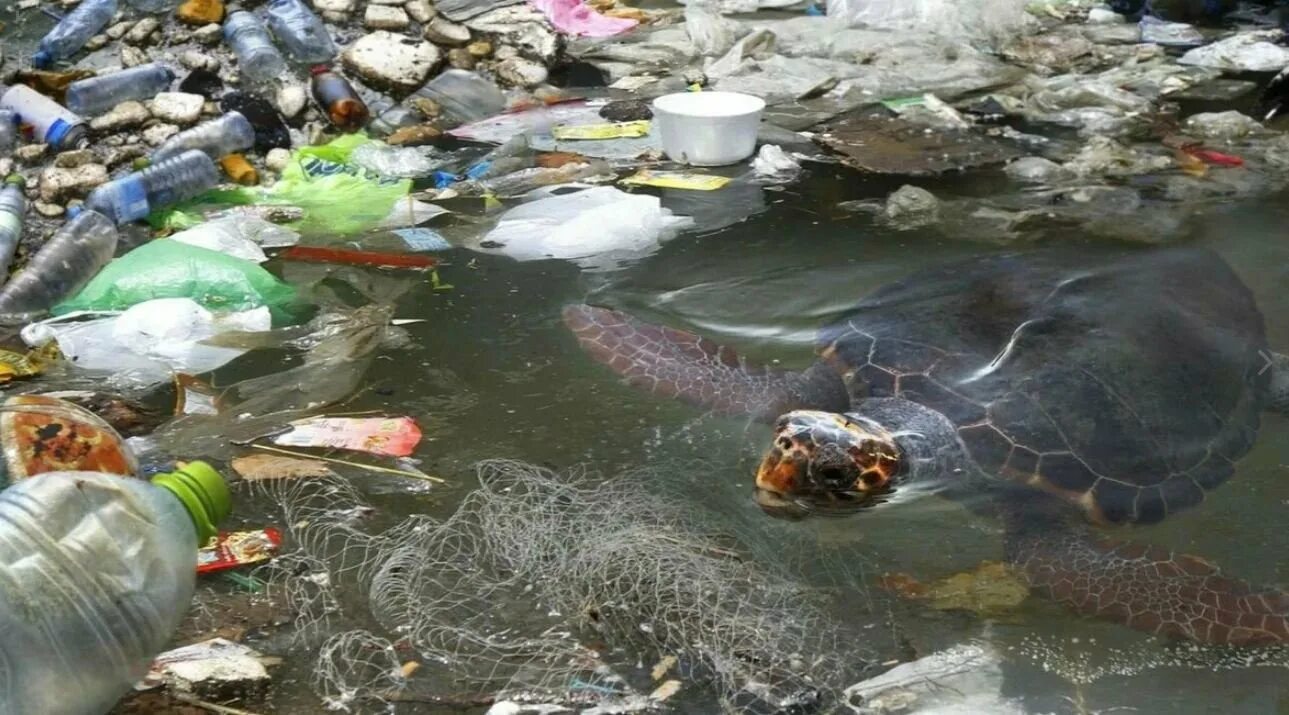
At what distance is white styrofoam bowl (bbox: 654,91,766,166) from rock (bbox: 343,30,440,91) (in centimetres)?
195

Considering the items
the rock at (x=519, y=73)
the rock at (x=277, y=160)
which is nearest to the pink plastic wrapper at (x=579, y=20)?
the rock at (x=519, y=73)

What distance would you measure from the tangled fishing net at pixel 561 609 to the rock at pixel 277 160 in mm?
3539

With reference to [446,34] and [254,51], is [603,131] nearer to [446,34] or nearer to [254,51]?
[446,34]

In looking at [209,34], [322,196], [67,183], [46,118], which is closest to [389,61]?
[209,34]

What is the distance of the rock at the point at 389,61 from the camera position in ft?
22.6

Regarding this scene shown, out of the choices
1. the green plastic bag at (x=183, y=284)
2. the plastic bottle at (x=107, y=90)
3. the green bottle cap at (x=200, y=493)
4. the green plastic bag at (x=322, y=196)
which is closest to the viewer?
the green bottle cap at (x=200, y=493)

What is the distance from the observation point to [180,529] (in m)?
1.84

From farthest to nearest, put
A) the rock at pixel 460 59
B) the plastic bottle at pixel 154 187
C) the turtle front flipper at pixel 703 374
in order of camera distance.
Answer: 1. the rock at pixel 460 59
2. the plastic bottle at pixel 154 187
3. the turtle front flipper at pixel 703 374

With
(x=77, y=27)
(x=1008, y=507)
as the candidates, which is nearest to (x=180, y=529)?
(x=1008, y=507)

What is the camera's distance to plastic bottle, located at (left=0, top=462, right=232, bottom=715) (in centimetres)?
163

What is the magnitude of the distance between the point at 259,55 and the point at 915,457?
511 cm

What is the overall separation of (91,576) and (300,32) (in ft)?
19.1

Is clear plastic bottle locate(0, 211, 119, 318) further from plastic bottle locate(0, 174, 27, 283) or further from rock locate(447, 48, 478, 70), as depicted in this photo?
rock locate(447, 48, 478, 70)

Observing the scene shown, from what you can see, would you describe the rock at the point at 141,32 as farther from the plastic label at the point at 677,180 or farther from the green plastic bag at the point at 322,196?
the plastic label at the point at 677,180
